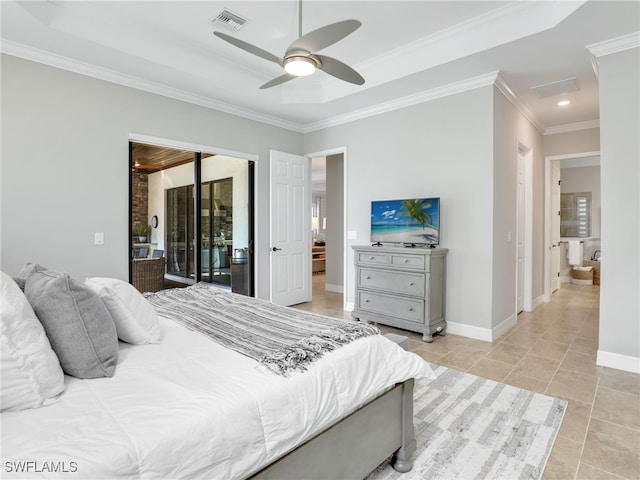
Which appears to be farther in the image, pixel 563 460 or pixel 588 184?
pixel 588 184

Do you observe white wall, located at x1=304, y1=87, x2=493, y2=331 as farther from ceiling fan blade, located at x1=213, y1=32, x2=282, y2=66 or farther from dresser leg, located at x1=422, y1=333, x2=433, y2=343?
ceiling fan blade, located at x1=213, y1=32, x2=282, y2=66

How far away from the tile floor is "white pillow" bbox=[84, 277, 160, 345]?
7.07ft

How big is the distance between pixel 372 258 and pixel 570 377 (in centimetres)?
221

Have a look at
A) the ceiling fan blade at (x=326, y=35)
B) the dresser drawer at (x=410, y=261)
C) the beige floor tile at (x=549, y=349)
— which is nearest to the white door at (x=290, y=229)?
the dresser drawer at (x=410, y=261)

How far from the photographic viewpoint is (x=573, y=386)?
2758 mm

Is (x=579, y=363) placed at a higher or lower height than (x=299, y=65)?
lower

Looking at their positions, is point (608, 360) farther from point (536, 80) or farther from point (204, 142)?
point (204, 142)

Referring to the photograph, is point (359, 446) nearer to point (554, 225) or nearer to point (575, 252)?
point (554, 225)

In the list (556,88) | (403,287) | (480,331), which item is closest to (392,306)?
(403,287)

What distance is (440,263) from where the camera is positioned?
4.01 metres

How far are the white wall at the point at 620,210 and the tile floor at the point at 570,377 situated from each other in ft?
1.04

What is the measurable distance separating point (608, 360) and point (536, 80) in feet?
9.79

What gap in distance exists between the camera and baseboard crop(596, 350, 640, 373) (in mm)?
3006

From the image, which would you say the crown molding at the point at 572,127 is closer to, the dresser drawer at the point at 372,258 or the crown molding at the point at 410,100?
the crown molding at the point at 410,100
